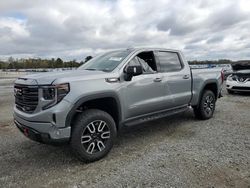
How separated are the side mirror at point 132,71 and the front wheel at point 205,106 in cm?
278

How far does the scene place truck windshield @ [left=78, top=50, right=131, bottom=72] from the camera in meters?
4.79

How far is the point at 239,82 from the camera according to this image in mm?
11508

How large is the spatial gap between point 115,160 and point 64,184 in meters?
1.02

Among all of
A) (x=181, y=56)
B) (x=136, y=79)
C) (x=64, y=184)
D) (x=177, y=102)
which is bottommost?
(x=64, y=184)

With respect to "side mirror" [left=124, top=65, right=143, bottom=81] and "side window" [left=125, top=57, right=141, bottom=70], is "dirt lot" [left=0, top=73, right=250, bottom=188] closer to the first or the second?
"side mirror" [left=124, top=65, right=143, bottom=81]

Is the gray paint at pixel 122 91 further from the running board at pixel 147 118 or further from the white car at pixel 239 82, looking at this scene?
the white car at pixel 239 82

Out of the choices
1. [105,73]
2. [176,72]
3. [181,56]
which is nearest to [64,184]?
[105,73]

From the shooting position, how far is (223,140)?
5.11 metres

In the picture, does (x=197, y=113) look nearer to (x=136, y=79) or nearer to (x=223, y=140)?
(x=223, y=140)

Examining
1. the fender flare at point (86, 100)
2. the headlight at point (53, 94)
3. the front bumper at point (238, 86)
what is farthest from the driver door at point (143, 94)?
the front bumper at point (238, 86)

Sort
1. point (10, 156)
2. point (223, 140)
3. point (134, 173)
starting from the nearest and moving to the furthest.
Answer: point (134, 173) → point (10, 156) → point (223, 140)

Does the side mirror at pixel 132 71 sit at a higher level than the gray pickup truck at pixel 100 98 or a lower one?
higher

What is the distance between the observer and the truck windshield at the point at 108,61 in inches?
188

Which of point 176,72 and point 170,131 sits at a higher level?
point 176,72
